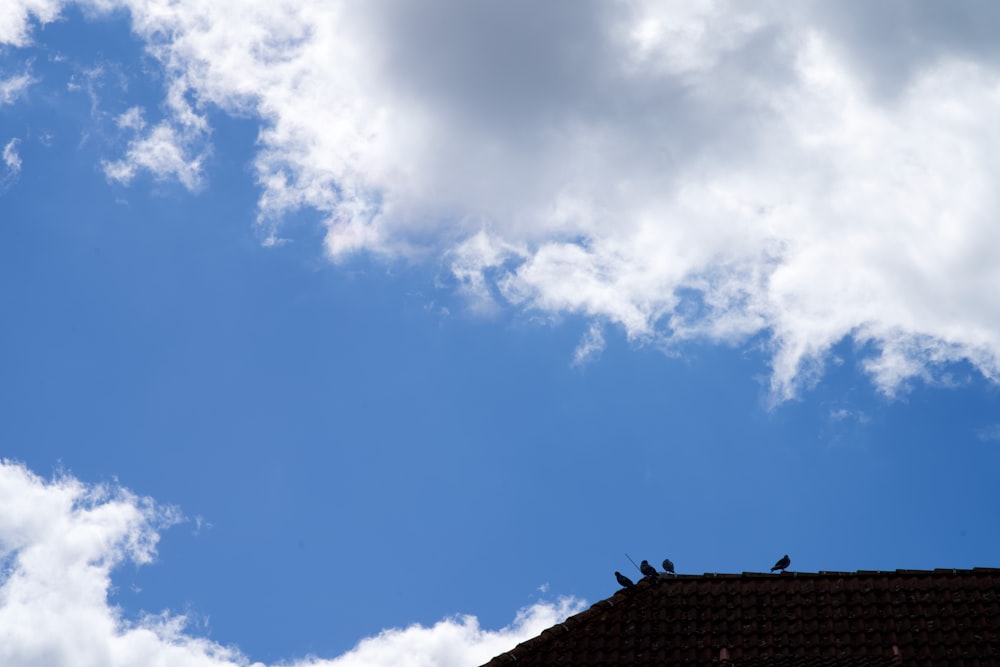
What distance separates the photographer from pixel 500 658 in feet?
57.5

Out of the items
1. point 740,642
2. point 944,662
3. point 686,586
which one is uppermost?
point 686,586

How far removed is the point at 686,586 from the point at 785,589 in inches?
63.7

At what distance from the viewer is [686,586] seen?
18.8 metres

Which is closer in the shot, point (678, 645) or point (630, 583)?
point (678, 645)

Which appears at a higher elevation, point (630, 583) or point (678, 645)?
point (630, 583)

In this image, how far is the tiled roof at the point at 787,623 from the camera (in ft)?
54.0

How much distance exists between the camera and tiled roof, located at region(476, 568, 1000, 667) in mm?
16469

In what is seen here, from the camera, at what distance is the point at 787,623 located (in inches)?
685

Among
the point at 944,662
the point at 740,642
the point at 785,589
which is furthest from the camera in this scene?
the point at 785,589

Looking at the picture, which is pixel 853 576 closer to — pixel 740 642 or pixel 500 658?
pixel 740 642

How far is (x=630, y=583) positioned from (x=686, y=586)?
0.94m

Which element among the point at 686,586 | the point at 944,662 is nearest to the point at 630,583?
the point at 686,586

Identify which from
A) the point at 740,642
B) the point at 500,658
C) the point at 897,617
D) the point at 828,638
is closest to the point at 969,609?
the point at 897,617

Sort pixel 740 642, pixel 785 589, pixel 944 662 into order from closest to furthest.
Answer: pixel 944 662, pixel 740 642, pixel 785 589
